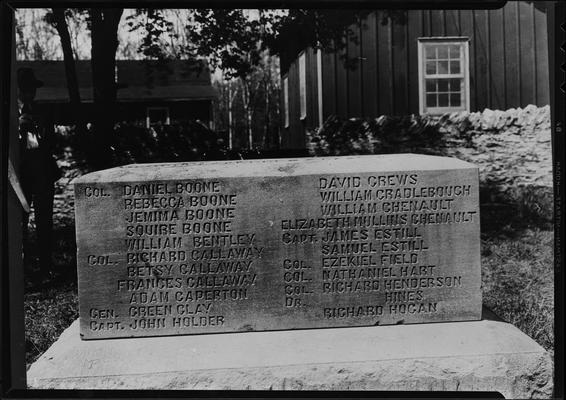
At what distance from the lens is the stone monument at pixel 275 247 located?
11.2 feet

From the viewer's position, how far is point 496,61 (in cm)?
595

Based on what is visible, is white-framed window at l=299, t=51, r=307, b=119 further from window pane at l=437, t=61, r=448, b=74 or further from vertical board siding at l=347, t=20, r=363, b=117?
window pane at l=437, t=61, r=448, b=74

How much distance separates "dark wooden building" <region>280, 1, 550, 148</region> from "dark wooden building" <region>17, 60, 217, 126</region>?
102 cm

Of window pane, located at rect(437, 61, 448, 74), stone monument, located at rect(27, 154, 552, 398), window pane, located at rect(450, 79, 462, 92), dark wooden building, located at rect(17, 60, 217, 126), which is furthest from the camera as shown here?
window pane, located at rect(450, 79, 462, 92)

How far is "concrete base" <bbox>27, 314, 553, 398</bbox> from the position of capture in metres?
3.05

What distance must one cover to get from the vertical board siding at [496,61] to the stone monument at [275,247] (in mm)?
2772

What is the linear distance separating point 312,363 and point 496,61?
447 centimetres

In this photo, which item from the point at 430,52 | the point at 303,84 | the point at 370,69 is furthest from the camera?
the point at 430,52

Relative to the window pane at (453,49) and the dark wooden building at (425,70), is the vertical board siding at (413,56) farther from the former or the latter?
the window pane at (453,49)

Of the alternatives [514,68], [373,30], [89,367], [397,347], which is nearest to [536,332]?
[397,347]

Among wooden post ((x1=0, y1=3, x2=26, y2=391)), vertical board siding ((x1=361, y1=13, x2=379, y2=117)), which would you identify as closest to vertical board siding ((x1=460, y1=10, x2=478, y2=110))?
vertical board siding ((x1=361, y1=13, x2=379, y2=117))

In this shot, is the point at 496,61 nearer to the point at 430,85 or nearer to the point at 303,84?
the point at 430,85

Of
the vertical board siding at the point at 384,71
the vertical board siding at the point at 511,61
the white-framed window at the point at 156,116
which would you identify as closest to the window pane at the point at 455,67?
the vertical board siding at the point at 511,61

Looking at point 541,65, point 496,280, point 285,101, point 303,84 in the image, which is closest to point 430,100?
point 541,65
